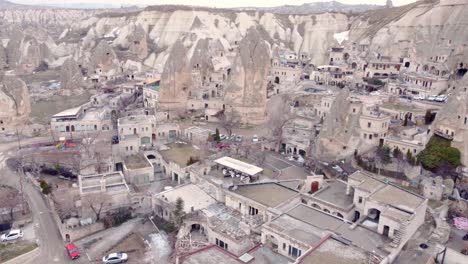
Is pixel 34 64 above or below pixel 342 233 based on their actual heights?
above

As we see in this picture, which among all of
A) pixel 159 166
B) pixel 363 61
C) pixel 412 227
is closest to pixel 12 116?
pixel 159 166

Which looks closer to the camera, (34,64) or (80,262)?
(80,262)

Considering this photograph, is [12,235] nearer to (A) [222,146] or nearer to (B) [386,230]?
(A) [222,146]

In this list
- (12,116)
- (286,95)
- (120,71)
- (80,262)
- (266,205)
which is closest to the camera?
(80,262)

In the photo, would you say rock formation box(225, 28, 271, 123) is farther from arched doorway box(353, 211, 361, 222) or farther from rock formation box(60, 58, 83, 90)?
rock formation box(60, 58, 83, 90)

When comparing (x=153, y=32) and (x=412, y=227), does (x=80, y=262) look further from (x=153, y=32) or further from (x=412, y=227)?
(x=153, y=32)

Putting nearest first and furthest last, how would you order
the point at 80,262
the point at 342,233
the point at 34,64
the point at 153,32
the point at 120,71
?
the point at 342,233 → the point at 80,262 → the point at 120,71 → the point at 34,64 → the point at 153,32
